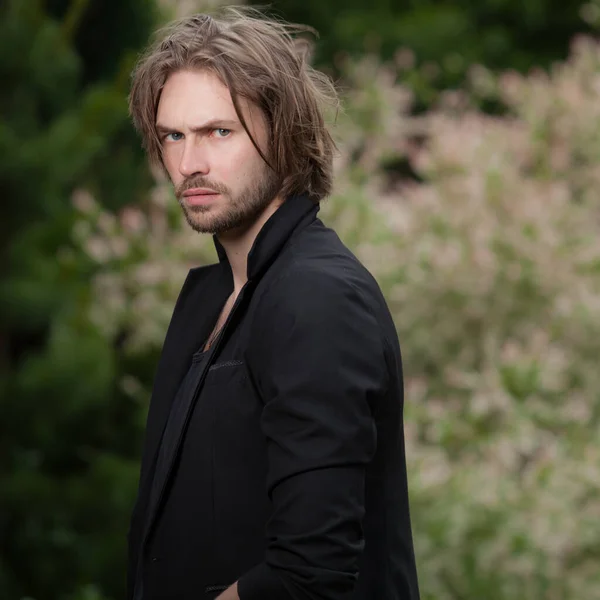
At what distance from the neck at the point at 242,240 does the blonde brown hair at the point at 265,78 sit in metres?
0.04

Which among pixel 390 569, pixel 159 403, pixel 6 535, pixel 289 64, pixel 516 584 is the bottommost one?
pixel 516 584

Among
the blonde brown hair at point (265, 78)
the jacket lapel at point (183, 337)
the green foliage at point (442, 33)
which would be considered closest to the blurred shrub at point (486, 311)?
the jacket lapel at point (183, 337)

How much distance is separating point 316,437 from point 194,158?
518 millimetres

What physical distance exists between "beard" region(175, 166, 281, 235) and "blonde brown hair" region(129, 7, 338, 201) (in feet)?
0.12

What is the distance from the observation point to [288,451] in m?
1.51

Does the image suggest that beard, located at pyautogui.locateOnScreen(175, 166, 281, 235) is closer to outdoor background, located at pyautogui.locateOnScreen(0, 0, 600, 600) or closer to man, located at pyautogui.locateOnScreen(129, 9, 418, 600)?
man, located at pyautogui.locateOnScreen(129, 9, 418, 600)

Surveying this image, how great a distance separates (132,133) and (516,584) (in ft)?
9.24

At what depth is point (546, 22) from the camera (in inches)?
480

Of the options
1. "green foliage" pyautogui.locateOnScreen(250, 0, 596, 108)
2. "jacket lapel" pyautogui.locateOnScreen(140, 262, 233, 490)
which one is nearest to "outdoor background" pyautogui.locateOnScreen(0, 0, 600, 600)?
"jacket lapel" pyautogui.locateOnScreen(140, 262, 233, 490)

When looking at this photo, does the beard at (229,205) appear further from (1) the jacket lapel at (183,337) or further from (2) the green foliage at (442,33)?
(2) the green foliage at (442,33)

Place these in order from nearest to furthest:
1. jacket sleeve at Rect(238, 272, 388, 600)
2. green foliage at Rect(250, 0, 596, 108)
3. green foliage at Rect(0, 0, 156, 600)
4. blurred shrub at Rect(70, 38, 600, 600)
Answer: jacket sleeve at Rect(238, 272, 388, 600), green foliage at Rect(0, 0, 156, 600), blurred shrub at Rect(70, 38, 600, 600), green foliage at Rect(250, 0, 596, 108)

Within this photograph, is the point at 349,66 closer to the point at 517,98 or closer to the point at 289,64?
the point at 517,98

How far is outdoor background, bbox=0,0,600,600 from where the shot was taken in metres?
3.96

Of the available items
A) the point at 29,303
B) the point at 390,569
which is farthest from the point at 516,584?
the point at 390,569
